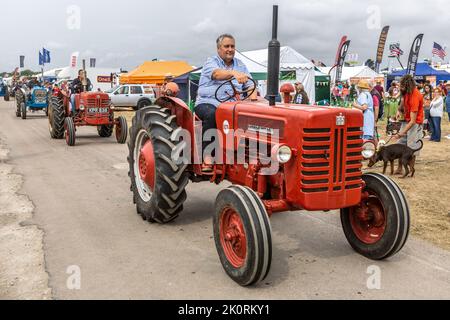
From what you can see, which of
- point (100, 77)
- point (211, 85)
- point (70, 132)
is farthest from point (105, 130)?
point (100, 77)

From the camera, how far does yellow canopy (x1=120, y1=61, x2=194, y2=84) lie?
87.0 feet

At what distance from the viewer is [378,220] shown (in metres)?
3.70

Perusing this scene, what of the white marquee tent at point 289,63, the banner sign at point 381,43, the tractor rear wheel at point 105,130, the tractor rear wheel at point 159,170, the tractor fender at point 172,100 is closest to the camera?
the tractor rear wheel at point 159,170

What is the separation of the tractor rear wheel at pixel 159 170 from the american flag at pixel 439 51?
101 ft

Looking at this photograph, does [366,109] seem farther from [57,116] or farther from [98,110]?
[57,116]

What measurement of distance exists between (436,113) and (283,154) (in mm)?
10047

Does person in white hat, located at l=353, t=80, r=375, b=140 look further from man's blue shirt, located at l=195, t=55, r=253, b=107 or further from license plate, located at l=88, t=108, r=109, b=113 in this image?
license plate, located at l=88, t=108, r=109, b=113

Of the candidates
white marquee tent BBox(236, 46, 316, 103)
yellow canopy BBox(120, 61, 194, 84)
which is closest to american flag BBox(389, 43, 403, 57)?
yellow canopy BBox(120, 61, 194, 84)

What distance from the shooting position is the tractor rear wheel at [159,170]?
4.39m

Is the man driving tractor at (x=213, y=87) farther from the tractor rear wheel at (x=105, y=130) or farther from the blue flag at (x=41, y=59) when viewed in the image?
the blue flag at (x=41, y=59)

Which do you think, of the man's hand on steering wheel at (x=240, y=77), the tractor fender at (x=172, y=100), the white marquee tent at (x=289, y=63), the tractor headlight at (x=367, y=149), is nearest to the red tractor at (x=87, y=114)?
the tractor fender at (x=172, y=100)

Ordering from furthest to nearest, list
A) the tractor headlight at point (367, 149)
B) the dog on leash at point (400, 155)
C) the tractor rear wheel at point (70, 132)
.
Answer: the tractor rear wheel at point (70, 132) → the dog on leash at point (400, 155) → the tractor headlight at point (367, 149)

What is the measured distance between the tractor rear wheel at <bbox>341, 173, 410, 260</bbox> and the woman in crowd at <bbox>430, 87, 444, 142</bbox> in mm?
9208
